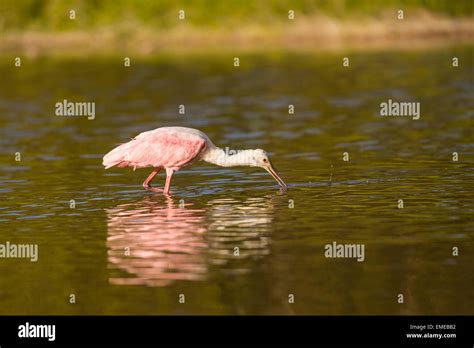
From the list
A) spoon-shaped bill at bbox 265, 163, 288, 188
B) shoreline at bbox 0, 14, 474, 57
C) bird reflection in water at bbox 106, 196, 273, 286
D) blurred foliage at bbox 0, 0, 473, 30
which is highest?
blurred foliage at bbox 0, 0, 473, 30

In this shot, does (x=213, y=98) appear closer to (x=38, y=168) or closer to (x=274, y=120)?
(x=274, y=120)

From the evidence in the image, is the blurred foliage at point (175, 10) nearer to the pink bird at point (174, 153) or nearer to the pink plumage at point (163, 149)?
the pink bird at point (174, 153)

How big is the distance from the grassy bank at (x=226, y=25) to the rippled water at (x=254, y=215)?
3066cm

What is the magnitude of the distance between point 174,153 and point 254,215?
270 cm

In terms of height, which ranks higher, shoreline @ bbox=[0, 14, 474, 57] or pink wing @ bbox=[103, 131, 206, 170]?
shoreline @ bbox=[0, 14, 474, 57]

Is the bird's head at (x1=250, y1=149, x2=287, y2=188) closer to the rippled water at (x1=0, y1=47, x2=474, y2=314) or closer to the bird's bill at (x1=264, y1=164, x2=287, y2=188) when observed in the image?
the bird's bill at (x1=264, y1=164, x2=287, y2=188)

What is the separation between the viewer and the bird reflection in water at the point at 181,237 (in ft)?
52.9

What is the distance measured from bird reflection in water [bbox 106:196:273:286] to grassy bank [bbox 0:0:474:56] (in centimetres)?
4686

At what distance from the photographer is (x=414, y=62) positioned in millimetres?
55406

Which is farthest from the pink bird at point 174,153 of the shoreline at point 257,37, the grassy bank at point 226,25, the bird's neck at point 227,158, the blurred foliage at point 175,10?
the blurred foliage at point 175,10

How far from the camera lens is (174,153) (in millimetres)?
21938

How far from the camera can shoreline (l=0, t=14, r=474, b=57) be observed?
2813 inches

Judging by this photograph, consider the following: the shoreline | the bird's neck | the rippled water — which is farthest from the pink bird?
the shoreline
